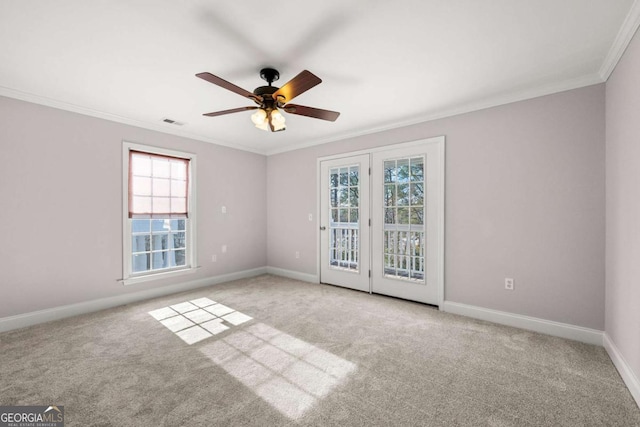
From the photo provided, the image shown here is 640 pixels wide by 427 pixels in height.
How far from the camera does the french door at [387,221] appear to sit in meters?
3.56

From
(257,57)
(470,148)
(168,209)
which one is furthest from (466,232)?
(168,209)

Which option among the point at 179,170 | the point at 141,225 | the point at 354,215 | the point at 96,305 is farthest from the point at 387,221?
the point at 96,305

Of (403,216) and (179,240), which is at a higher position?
(403,216)

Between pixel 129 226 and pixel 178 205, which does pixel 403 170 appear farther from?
pixel 129 226

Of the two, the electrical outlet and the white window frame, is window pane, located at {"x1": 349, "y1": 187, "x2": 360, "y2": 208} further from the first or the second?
the white window frame

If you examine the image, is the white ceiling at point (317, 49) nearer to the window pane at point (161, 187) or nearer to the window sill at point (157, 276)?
the window pane at point (161, 187)

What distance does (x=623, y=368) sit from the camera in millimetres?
2014

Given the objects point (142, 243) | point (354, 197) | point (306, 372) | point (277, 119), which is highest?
point (277, 119)

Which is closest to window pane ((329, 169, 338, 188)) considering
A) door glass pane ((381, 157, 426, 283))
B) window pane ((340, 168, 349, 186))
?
window pane ((340, 168, 349, 186))

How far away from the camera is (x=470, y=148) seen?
326cm

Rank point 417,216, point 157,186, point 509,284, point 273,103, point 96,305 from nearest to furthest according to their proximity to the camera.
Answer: point 273,103
point 509,284
point 96,305
point 417,216
point 157,186

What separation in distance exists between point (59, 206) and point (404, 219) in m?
4.24

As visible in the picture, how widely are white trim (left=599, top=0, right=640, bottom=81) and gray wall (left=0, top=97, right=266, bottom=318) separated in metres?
4.91

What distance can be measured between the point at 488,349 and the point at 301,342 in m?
1.68
